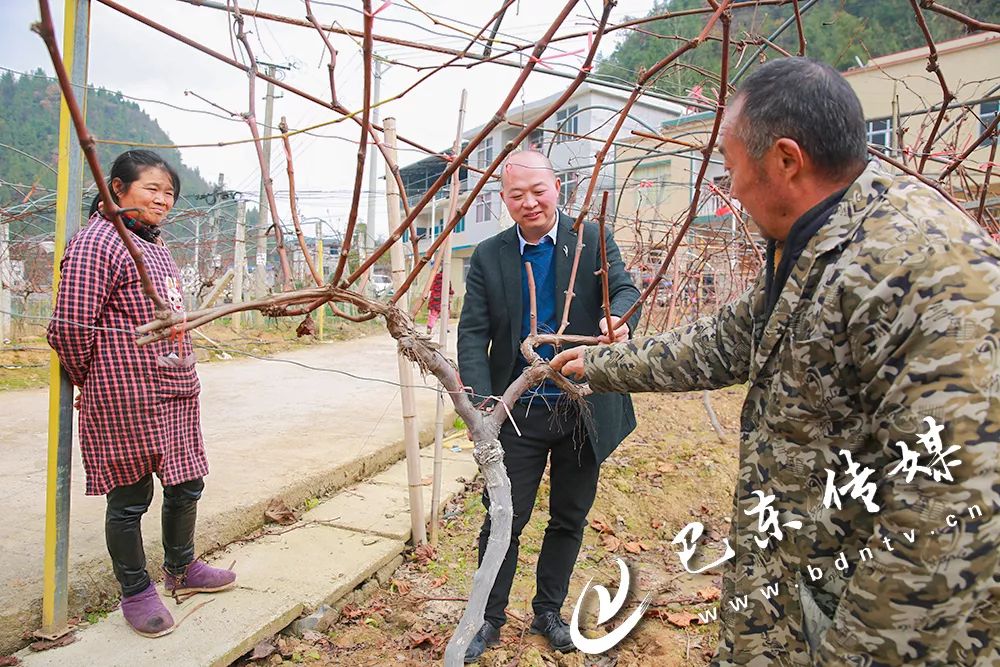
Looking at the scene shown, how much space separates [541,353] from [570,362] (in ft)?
2.20

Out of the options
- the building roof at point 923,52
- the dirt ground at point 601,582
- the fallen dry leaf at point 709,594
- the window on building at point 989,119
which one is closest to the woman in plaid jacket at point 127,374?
the dirt ground at point 601,582

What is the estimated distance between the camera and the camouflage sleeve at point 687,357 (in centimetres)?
154

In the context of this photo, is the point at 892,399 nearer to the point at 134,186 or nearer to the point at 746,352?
the point at 746,352

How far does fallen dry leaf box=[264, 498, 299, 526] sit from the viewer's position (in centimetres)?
344

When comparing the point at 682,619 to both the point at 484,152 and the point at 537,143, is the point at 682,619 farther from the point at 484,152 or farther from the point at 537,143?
the point at 484,152

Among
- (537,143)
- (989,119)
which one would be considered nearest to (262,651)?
(537,143)

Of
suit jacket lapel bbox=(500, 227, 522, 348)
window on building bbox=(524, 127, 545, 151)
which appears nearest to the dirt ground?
suit jacket lapel bbox=(500, 227, 522, 348)

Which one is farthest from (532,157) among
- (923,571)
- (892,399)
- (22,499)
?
(22,499)

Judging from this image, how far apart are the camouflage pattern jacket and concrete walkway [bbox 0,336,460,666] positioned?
185 cm

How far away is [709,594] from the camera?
3.13 metres

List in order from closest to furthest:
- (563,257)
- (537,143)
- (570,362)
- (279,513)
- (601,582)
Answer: (570,362), (563,257), (601,582), (279,513), (537,143)

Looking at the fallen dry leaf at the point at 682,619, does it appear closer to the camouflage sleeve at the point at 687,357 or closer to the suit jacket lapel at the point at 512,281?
the suit jacket lapel at the point at 512,281

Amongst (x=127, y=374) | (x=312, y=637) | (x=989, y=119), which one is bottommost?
(x=312, y=637)

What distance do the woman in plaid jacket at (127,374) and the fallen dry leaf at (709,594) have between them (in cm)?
217
